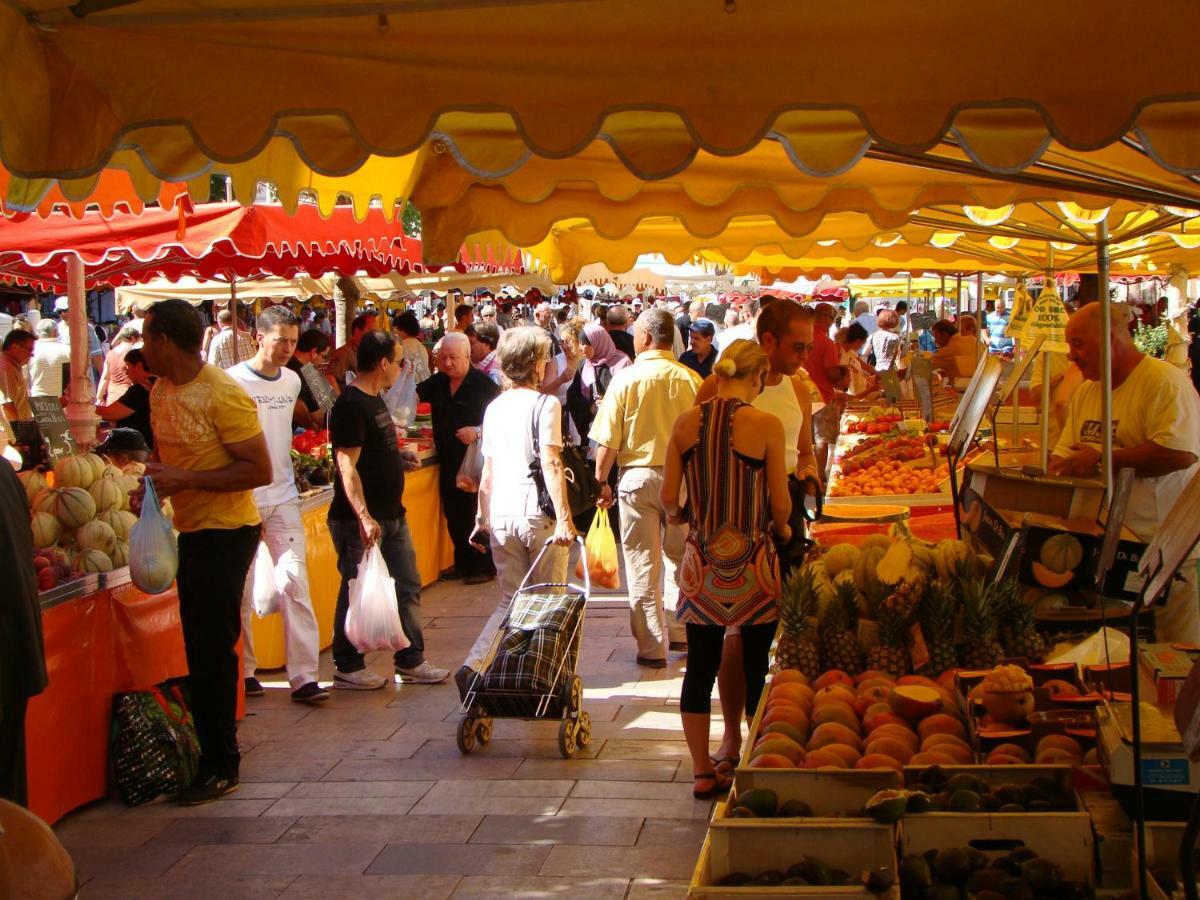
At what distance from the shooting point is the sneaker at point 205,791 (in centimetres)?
591

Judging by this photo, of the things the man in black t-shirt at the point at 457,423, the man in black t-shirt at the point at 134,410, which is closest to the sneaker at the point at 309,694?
the man in black t-shirt at the point at 134,410

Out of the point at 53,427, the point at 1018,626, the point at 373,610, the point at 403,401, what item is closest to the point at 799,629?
the point at 1018,626

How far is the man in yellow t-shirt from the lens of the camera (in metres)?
5.62

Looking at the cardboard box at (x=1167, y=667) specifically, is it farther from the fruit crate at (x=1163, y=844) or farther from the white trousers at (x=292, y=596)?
the white trousers at (x=292, y=596)

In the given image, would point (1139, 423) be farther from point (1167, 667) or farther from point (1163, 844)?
point (1163, 844)

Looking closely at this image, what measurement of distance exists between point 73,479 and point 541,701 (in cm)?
241

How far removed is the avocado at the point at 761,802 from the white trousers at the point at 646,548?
4443 millimetres

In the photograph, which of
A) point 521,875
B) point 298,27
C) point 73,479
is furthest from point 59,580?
point 298,27

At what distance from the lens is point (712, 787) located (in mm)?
5770

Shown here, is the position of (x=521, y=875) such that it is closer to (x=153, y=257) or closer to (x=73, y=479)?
(x=73, y=479)

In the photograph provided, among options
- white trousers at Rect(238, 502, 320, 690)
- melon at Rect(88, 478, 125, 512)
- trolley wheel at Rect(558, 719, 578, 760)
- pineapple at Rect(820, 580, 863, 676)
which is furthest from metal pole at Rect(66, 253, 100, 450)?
pineapple at Rect(820, 580, 863, 676)

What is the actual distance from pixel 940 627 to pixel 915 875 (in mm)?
1844

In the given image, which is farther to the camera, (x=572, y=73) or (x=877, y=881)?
(x=572, y=73)

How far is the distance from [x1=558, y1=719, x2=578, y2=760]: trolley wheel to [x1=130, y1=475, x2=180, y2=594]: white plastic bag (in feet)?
6.50
